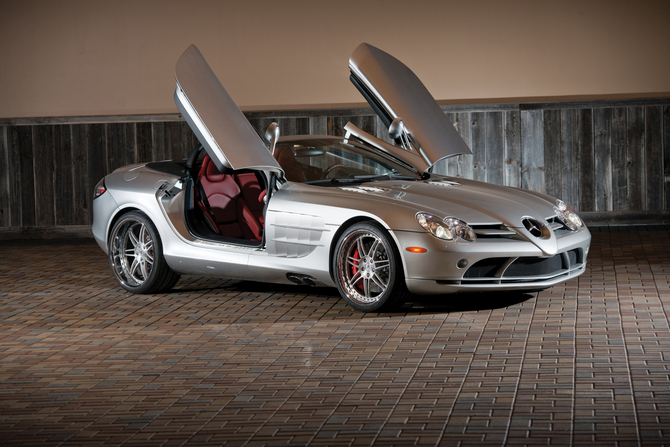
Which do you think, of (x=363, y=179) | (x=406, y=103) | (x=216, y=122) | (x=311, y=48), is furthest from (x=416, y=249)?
(x=311, y=48)

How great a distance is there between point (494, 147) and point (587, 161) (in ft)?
4.31

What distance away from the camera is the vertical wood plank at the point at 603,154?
507 inches

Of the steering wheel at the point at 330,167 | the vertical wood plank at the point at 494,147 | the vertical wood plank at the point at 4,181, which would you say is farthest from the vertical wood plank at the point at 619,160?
the vertical wood plank at the point at 4,181

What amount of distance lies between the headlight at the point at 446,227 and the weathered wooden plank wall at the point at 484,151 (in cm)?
663

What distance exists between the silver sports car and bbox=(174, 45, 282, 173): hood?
11 mm

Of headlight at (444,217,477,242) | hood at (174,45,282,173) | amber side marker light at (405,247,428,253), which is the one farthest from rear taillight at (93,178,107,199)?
headlight at (444,217,477,242)

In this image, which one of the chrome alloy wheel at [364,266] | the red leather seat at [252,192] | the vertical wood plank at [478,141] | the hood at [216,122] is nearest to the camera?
the chrome alloy wheel at [364,266]

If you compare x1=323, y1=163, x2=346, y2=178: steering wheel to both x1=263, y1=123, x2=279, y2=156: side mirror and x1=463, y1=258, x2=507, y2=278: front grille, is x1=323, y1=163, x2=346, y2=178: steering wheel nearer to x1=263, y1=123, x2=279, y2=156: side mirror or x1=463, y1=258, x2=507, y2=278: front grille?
x1=263, y1=123, x2=279, y2=156: side mirror

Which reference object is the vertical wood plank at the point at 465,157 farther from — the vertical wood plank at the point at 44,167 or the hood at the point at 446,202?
the vertical wood plank at the point at 44,167

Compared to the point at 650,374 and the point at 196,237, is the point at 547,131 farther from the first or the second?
the point at 650,374

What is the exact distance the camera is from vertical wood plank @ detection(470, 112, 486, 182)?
42.9ft

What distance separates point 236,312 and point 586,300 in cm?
276

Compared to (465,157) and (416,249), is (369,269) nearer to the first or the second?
(416,249)

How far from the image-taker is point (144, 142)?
43.8 feet
